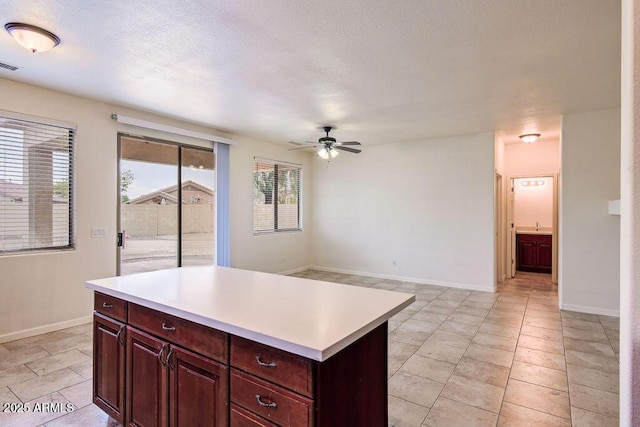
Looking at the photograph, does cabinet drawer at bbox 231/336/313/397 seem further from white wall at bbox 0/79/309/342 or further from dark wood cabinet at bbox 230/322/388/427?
white wall at bbox 0/79/309/342

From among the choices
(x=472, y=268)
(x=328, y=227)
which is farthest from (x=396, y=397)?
(x=328, y=227)

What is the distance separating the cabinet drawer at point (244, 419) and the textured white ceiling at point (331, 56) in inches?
90.5

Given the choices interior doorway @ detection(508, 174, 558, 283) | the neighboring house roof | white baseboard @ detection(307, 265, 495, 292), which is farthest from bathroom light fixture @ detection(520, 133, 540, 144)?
the neighboring house roof

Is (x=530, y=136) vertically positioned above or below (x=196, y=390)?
above

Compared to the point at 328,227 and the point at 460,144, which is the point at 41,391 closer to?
the point at 328,227

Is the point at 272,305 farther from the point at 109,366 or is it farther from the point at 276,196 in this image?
the point at 276,196

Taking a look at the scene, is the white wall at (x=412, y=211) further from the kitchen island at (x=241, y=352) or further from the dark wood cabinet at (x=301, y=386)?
the dark wood cabinet at (x=301, y=386)

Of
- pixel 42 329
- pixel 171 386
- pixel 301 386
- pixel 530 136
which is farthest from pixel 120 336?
pixel 530 136

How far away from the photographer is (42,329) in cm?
367

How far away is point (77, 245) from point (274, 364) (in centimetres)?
377

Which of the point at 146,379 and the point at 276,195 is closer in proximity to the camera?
the point at 146,379

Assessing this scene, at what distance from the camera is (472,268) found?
572cm

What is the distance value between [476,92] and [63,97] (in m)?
4.71

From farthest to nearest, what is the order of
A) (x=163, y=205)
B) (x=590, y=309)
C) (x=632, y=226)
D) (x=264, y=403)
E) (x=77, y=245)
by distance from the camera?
(x=163, y=205), (x=590, y=309), (x=77, y=245), (x=264, y=403), (x=632, y=226)
